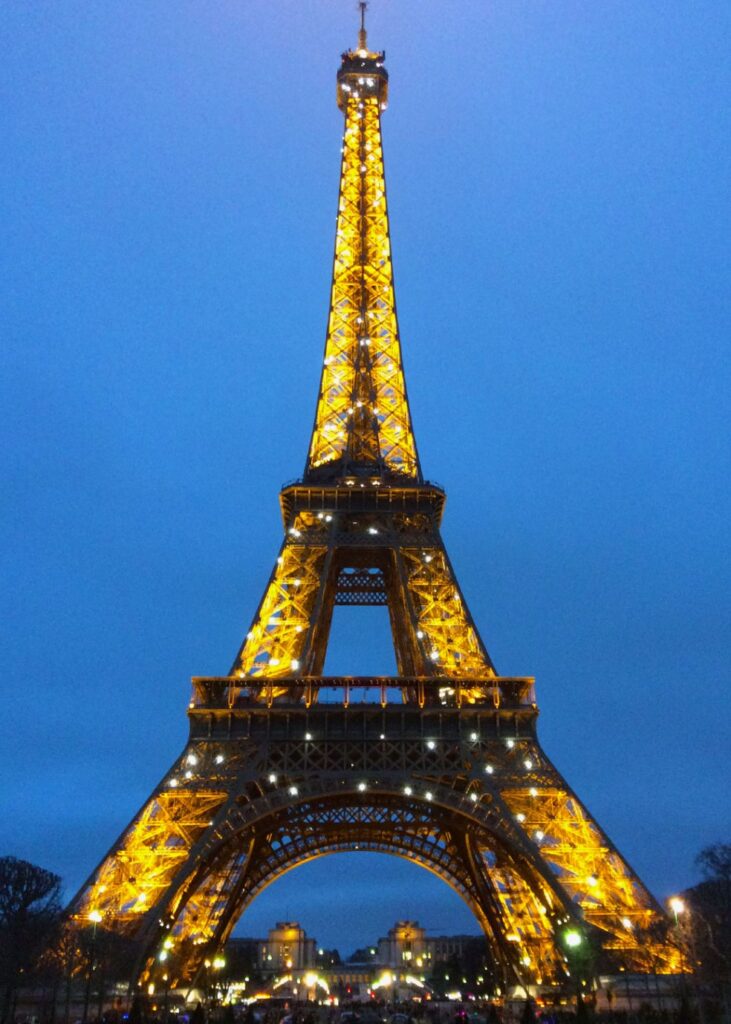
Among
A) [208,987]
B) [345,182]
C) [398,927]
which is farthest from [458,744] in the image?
[398,927]

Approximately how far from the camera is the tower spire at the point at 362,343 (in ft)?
168

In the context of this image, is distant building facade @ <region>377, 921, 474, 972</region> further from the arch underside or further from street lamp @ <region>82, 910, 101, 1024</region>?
street lamp @ <region>82, 910, 101, 1024</region>

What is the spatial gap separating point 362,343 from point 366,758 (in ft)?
85.2

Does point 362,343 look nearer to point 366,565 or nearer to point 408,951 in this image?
point 366,565

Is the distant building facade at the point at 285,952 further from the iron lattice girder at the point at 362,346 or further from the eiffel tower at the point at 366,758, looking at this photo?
the iron lattice girder at the point at 362,346

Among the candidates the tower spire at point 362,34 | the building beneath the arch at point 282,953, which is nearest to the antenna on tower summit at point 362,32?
the tower spire at point 362,34

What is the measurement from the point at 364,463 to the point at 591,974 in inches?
1094

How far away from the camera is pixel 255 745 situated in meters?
39.2

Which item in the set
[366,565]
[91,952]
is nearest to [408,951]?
[366,565]

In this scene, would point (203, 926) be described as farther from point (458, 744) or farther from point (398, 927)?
point (398, 927)

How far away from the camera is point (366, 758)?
39.1 m

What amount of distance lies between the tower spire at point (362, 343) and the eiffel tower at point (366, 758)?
5.1 inches

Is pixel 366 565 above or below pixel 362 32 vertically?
below

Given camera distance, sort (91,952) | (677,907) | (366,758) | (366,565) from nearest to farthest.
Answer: (91,952) → (677,907) → (366,758) → (366,565)
